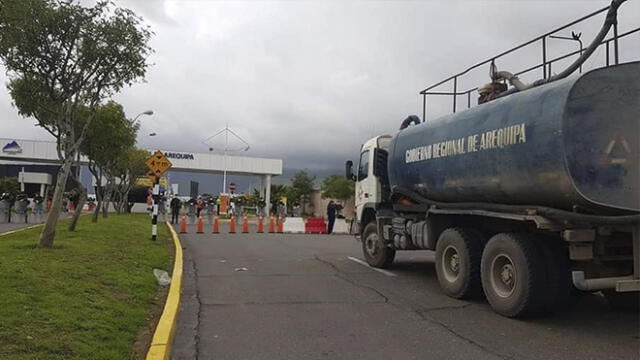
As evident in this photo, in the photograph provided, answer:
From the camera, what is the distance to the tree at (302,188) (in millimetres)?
71375

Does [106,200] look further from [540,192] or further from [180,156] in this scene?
[540,192]

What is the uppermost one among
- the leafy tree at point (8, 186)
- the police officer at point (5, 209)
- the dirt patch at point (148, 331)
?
the leafy tree at point (8, 186)

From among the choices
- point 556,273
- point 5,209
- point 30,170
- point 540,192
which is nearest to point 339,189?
point 5,209

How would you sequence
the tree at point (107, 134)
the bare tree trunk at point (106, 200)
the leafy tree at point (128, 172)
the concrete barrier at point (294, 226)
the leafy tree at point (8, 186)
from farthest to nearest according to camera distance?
the leafy tree at point (8, 186) → the leafy tree at point (128, 172) → the bare tree trunk at point (106, 200) → the concrete barrier at point (294, 226) → the tree at point (107, 134)

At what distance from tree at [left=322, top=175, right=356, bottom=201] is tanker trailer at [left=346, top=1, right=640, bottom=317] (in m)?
49.0

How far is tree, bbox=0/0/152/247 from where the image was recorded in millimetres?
12789

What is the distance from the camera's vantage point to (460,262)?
357 inches

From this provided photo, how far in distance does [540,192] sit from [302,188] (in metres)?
64.9

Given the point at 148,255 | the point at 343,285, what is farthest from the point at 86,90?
the point at 343,285

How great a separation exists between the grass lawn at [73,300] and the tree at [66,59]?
216cm

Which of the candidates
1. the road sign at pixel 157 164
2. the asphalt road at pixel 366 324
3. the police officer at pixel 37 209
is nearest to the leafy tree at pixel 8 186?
the police officer at pixel 37 209

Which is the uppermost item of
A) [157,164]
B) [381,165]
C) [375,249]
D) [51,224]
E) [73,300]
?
[157,164]

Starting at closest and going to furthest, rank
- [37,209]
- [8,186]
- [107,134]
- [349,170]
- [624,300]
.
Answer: [624,300]
[349,170]
[107,134]
[37,209]
[8,186]

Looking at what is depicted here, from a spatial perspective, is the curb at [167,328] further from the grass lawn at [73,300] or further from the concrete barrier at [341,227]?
the concrete barrier at [341,227]
